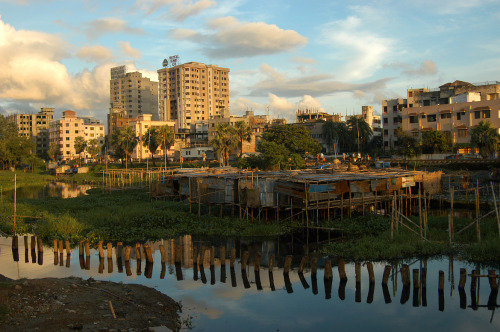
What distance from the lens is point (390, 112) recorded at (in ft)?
264

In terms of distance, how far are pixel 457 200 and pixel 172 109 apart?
104909mm

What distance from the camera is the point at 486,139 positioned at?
52625 mm

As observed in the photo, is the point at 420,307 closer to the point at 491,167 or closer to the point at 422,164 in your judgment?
the point at 491,167

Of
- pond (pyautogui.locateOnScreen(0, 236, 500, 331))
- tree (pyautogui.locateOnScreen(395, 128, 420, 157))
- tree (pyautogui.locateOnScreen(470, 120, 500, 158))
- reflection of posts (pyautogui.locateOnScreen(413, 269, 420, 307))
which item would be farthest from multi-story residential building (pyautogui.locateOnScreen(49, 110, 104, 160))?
reflection of posts (pyautogui.locateOnScreen(413, 269, 420, 307))

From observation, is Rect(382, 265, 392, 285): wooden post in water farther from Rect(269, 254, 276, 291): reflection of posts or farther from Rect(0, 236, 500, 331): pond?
Rect(269, 254, 276, 291): reflection of posts

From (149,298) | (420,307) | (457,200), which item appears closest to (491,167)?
(457,200)

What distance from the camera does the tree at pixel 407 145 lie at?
2465 inches

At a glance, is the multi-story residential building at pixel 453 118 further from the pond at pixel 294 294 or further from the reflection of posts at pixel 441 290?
the reflection of posts at pixel 441 290

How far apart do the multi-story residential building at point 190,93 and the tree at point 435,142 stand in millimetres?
70253

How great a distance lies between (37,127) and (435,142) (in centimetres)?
12209

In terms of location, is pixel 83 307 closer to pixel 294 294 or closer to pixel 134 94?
pixel 294 294

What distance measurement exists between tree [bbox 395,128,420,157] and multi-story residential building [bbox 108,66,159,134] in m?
96.5

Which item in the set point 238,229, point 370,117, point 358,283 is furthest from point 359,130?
point 358,283

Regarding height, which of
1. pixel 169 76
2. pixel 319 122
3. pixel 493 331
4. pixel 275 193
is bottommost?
pixel 493 331
